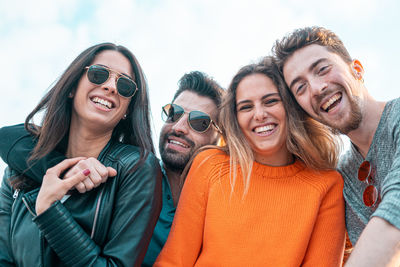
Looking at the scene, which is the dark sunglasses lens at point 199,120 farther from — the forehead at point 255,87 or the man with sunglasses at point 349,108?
the man with sunglasses at point 349,108

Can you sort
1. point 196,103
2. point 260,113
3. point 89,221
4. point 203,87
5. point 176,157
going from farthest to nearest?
1. point 203,87
2. point 196,103
3. point 176,157
4. point 260,113
5. point 89,221

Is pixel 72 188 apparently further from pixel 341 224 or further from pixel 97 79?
pixel 341 224

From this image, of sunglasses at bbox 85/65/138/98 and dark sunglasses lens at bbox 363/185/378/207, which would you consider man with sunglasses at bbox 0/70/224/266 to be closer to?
sunglasses at bbox 85/65/138/98

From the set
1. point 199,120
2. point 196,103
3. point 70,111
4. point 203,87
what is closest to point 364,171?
point 199,120

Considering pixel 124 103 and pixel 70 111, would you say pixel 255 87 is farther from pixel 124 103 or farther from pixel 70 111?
pixel 70 111

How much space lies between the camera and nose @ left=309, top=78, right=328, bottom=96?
300cm

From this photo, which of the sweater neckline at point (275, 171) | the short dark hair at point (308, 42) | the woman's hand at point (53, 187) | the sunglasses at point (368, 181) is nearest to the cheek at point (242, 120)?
the sweater neckline at point (275, 171)

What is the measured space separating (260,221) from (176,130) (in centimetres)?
177

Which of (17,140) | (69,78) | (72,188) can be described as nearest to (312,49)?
(69,78)

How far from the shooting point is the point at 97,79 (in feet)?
9.34

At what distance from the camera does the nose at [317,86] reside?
3004 millimetres

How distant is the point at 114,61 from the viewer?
2992 mm

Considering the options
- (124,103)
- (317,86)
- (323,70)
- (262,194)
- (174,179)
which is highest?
(323,70)

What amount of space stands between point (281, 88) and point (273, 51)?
61 cm
